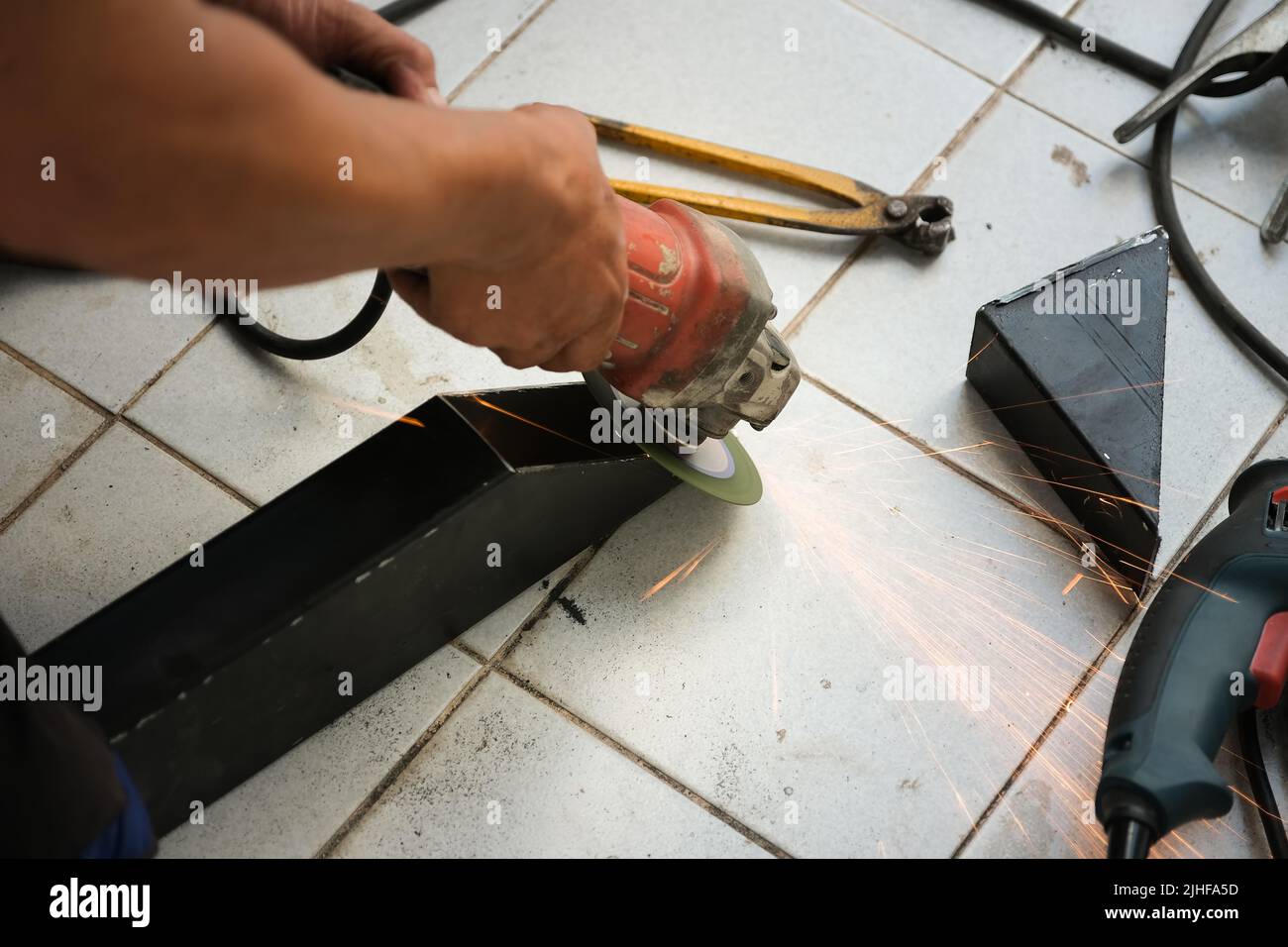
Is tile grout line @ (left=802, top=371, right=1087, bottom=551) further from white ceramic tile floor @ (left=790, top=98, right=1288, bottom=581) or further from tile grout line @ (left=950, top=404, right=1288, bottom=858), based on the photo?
tile grout line @ (left=950, top=404, right=1288, bottom=858)

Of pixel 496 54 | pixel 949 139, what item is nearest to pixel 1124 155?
pixel 949 139

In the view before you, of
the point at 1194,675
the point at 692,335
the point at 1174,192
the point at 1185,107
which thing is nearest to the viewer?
the point at 692,335

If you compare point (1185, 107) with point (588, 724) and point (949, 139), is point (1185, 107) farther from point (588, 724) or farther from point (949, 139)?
point (588, 724)

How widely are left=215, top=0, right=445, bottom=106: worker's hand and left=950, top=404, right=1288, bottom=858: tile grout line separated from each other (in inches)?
51.1

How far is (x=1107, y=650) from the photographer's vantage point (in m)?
1.86

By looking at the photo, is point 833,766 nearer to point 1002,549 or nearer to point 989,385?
point 1002,549

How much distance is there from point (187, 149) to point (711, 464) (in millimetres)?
1136

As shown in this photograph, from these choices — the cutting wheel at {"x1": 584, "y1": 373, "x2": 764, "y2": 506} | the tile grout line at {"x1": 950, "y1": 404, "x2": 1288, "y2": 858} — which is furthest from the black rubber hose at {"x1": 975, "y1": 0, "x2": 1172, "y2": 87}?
the cutting wheel at {"x1": 584, "y1": 373, "x2": 764, "y2": 506}

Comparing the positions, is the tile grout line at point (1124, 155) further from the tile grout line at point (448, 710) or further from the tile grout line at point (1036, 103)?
the tile grout line at point (448, 710)

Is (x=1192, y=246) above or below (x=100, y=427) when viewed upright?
above

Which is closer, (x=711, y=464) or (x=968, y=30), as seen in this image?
(x=711, y=464)

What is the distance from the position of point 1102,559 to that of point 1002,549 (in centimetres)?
17

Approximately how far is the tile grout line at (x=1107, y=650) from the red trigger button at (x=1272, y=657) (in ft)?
0.59

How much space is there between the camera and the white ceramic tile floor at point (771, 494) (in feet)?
5.59
